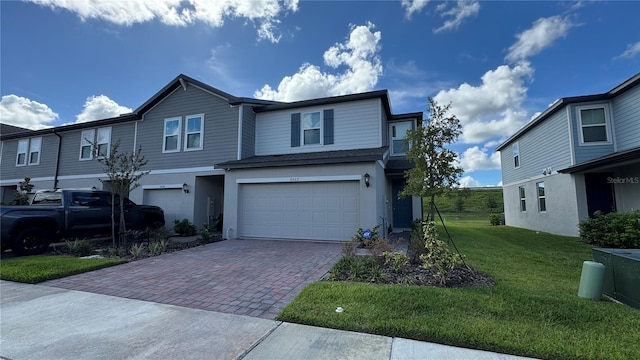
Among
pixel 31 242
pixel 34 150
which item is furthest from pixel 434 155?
pixel 34 150

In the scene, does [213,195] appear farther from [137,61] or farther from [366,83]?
[366,83]

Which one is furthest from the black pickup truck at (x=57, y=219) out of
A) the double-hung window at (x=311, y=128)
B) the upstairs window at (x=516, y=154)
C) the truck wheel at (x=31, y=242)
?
the upstairs window at (x=516, y=154)

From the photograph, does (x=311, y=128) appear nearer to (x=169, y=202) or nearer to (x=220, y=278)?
(x=169, y=202)

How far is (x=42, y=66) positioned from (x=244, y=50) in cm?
882

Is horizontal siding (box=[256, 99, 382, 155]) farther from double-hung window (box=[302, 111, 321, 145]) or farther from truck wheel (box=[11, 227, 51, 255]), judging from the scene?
truck wheel (box=[11, 227, 51, 255])

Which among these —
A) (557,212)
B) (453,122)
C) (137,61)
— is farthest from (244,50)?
(557,212)

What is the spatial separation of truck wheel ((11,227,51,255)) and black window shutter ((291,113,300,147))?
885 cm

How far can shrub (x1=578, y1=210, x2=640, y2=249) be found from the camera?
28.0ft

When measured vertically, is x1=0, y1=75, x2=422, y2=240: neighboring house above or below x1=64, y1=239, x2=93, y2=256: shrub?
above

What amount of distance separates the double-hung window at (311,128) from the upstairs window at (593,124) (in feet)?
36.5

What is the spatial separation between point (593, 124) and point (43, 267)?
1911 cm

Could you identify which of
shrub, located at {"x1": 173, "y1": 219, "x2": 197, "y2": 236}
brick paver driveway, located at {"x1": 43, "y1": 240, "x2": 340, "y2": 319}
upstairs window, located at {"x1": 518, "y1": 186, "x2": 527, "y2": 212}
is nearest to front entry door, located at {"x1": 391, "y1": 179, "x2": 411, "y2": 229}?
brick paver driveway, located at {"x1": 43, "y1": 240, "x2": 340, "y2": 319}

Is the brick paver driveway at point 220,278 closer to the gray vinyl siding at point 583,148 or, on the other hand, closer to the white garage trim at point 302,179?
the white garage trim at point 302,179

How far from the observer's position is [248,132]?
1285 centimetres
